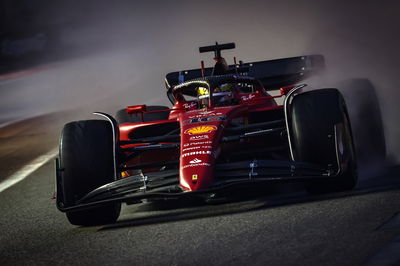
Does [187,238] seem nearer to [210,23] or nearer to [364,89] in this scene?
[364,89]

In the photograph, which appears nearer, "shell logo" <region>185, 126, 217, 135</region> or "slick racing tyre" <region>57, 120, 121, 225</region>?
"slick racing tyre" <region>57, 120, 121, 225</region>

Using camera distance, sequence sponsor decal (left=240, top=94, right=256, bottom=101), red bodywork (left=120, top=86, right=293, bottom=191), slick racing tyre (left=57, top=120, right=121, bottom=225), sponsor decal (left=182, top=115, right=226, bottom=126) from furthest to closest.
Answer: sponsor decal (left=240, top=94, right=256, bottom=101)
sponsor decal (left=182, top=115, right=226, bottom=126)
slick racing tyre (left=57, top=120, right=121, bottom=225)
red bodywork (left=120, top=86, right=293, bottom=191)

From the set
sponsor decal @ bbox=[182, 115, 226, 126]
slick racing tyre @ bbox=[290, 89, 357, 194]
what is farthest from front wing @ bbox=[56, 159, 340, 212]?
sponsor decal @ bbox=[182, 115, 226, 126]

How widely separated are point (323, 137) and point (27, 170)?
5385 mm

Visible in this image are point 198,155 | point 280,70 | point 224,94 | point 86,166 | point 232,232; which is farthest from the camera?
point 280,70

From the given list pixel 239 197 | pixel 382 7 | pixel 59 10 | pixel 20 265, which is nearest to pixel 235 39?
pixel 382 7

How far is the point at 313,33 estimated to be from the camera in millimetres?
25672

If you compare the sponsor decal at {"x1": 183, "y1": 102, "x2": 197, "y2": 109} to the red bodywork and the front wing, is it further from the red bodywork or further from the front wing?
the front wing

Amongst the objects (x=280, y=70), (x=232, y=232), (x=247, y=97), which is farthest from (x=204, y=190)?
(x=280, y=70)

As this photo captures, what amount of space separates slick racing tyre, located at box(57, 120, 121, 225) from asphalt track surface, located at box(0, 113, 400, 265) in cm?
14

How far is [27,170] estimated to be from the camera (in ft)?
39.0

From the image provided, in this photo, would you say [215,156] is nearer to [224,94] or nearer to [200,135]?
[200,135]

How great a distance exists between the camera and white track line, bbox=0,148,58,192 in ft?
35.8

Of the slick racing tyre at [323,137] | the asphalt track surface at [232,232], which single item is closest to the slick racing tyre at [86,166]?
the asphalt track surface at [232,232]
